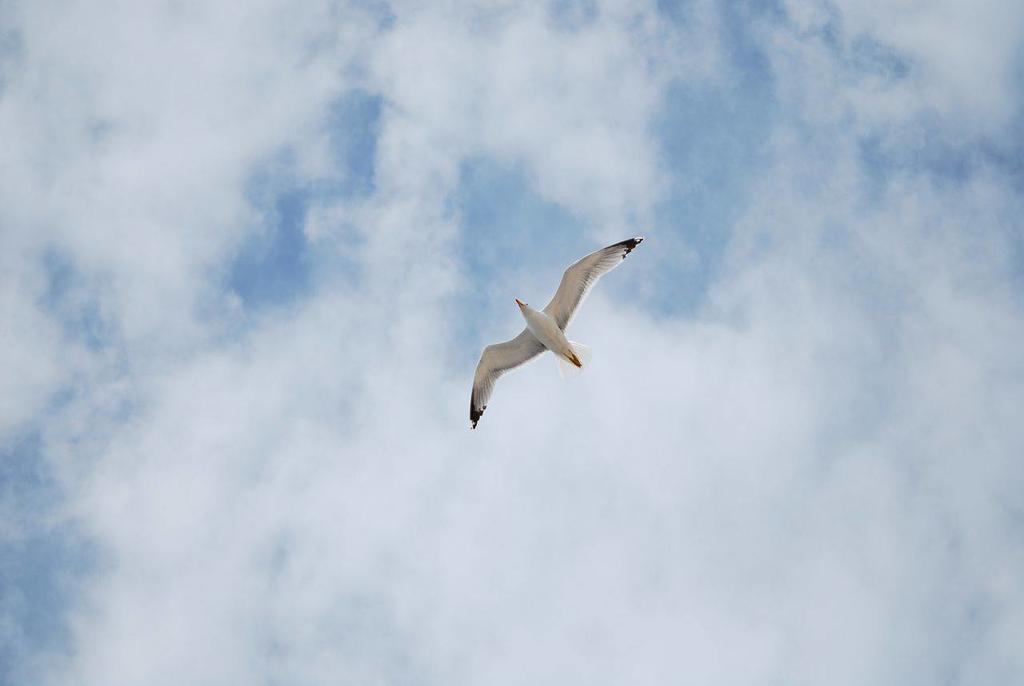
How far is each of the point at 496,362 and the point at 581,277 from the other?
309 cm

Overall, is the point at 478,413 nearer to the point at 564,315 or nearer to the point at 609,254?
the point at 564,315

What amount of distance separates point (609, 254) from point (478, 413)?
513cm

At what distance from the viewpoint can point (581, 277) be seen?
20.2 metres

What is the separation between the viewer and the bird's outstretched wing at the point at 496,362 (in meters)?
21.2

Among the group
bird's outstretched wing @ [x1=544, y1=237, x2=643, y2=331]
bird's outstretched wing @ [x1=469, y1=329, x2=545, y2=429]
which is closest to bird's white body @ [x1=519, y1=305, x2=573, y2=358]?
bird's outstretched wing @ [x1=544, y1=237, x2=643, y2=331]

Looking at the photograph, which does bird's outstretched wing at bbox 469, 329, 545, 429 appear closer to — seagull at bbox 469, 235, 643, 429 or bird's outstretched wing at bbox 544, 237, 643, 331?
seagull at bbox 469, 235, 643, 429

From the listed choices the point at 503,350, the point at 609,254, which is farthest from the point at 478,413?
the point at 609,254

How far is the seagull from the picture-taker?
20.0 m

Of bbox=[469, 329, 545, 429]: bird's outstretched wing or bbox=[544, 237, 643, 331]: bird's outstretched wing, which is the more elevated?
bbox=[469, 329, 545, 429]: bird's outstretched wing

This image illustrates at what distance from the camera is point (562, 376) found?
20.4 metres

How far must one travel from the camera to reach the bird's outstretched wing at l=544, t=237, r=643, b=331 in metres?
19.9

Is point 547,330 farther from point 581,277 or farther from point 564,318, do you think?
point 581,277

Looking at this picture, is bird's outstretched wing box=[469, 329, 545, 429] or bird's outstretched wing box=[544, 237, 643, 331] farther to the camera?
bird's outstretched wing box=[469, 329, 545, 429]

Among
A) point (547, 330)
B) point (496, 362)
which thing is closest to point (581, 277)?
point (547, 330)
